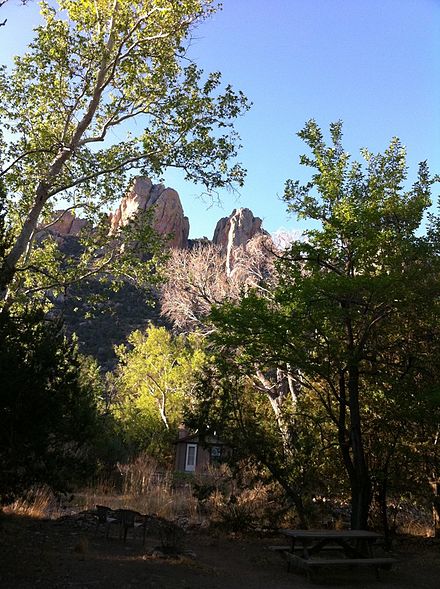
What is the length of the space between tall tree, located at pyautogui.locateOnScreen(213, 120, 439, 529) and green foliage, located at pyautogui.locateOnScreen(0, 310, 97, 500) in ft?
12.9

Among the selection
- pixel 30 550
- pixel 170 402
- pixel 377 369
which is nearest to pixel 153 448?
pixel 170 402

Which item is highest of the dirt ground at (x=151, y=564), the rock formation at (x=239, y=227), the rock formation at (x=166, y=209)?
the rock formation at (x=166, y=209)

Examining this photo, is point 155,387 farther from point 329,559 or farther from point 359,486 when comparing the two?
point 329,559

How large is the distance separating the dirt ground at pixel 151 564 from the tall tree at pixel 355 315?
162 centimetres

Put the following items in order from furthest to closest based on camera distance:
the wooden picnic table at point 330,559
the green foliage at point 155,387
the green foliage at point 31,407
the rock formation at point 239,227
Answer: the rock formation at point 239,227, the green foliage at point 155,387, the wooden picnic table at point 330,559, the green foliage at point 31,407

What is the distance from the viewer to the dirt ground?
5.65 metres

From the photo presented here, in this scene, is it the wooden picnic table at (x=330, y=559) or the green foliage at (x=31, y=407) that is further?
the wooden picnic table at (x=330, y=559)

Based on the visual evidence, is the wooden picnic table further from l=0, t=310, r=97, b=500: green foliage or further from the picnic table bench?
l=0, t=310, r=97, b=500: green foliage

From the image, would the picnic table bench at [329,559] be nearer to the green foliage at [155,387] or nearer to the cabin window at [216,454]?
the cabin window at [216,454]

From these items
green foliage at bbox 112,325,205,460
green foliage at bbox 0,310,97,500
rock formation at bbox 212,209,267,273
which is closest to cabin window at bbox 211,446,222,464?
green foliage at bbox 0,310,97,500

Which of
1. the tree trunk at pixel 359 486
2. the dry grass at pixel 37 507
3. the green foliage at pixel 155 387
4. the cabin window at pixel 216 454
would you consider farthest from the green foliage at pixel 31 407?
the green foliage at pixel 155 387

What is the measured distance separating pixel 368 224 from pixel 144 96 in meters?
6.99

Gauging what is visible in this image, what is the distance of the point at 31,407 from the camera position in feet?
17.2

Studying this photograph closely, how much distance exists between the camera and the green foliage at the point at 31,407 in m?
5.15
